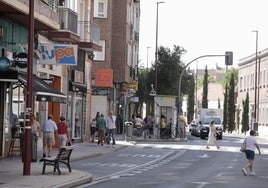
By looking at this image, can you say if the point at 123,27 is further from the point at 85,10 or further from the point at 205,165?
the point at 205,165

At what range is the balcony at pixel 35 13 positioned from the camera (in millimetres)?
25845

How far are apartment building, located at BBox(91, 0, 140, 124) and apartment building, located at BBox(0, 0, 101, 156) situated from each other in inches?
362

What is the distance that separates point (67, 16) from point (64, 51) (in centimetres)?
632

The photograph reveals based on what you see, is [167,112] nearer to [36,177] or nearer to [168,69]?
[168,69]

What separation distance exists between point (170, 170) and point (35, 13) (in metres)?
Result: 7.62

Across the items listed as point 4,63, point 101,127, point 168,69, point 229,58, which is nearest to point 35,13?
point 4,63

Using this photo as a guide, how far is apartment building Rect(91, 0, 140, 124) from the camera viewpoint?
5703 cm

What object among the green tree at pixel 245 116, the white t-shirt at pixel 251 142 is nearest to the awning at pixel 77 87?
the white t-shirt at pixel 251 142

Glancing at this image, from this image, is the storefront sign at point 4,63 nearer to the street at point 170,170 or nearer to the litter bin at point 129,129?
the street at point 170,170

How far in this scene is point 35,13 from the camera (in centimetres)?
2823

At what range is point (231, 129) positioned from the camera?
10081cm

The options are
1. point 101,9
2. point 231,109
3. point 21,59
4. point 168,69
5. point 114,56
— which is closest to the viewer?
point 21,59

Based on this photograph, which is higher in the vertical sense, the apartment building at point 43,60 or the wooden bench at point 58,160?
the apartment building at point 43,60

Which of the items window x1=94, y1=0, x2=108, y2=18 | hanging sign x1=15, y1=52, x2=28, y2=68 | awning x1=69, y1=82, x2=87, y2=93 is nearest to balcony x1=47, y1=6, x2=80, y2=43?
awning x1=69, y1=82, x2=87, y2=93
